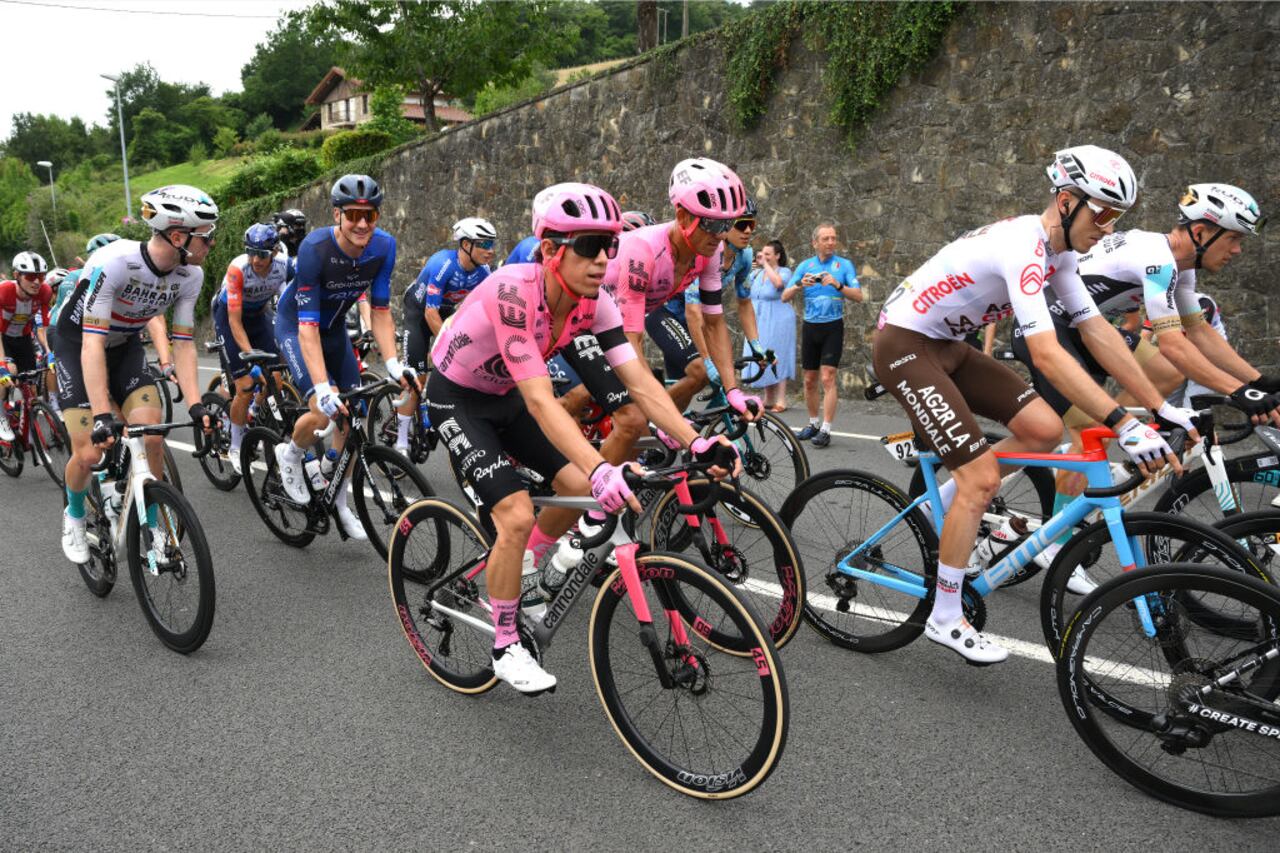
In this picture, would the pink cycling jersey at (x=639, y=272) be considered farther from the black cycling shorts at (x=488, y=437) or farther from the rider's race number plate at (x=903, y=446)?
the rider's race number plate at (x=903, y=446)

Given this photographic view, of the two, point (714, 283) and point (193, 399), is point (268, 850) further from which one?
point (714, 283)

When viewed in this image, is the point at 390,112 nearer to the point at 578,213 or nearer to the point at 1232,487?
the point at 578,213

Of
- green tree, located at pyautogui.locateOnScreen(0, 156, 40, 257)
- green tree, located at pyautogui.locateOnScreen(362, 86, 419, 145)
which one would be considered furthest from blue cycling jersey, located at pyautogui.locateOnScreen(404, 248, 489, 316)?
green tree, located at pyautogui.locateOnScreen(0, 156, 40, 257)

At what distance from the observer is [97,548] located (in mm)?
5418

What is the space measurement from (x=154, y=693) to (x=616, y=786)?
2227 millimetres

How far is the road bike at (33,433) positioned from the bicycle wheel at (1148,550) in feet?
25.6

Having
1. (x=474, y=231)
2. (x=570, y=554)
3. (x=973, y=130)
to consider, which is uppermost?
(x=973, y=130)

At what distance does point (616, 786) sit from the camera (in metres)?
3.26

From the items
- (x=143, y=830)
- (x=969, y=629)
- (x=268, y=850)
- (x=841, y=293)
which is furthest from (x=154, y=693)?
(x=841, y=293)

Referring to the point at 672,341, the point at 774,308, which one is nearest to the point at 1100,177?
the point at 672,341

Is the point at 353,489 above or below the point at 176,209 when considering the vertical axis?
below

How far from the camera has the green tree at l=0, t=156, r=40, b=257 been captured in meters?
92.8

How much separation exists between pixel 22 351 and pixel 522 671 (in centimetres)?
872

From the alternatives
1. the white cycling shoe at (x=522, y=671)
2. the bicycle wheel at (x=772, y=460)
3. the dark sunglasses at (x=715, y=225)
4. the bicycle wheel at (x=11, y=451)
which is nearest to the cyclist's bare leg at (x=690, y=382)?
the bicycle wheel at (x=772, y=460)
